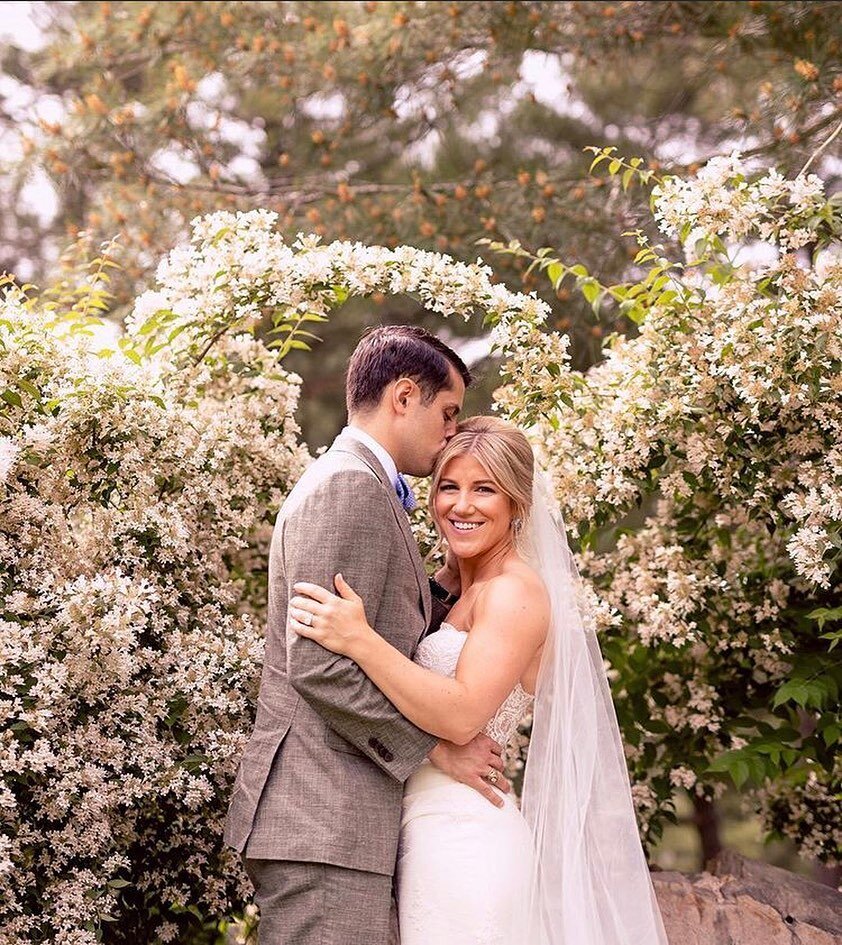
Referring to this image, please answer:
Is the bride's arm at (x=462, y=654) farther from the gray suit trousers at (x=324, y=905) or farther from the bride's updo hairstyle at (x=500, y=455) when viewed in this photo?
the gray suit trousers at (x=324, y=905)

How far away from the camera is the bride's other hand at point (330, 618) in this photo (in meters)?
3.01

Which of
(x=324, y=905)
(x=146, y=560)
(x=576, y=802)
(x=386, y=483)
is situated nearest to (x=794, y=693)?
(x=576, y=802)

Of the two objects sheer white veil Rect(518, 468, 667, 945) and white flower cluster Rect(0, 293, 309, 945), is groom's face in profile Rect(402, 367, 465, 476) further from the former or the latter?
white flower cluster Rect(0, 293, 309, 945)

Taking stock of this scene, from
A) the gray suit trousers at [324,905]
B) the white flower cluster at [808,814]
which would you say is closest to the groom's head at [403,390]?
the gray suit trousers at [324,905]

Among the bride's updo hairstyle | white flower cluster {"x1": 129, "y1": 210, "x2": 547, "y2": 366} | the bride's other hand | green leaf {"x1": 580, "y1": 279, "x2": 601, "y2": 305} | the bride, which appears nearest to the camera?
the bride's other hand

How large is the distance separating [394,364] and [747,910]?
2272mm

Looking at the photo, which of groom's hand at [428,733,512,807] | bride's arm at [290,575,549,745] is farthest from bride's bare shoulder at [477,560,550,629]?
groom's hand at [428,733,512,807]

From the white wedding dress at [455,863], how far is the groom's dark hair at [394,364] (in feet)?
2.45

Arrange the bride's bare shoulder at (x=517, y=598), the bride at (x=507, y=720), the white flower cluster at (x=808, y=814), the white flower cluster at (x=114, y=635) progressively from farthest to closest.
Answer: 1. the white flower cluster at (x=808, y=814)
2. the bride's bare shoulder at (x=517, y=598)
3. the white flower cluster at (x=114, y=635)
4. the bride at (x=507, y=720)

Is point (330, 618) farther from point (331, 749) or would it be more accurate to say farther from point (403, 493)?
point (403, 493)

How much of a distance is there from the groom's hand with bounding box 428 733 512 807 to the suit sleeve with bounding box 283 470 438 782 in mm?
144

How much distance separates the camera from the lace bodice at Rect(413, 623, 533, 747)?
3.34 metres

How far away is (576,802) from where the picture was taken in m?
3.45

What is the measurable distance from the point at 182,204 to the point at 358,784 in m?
4.89
